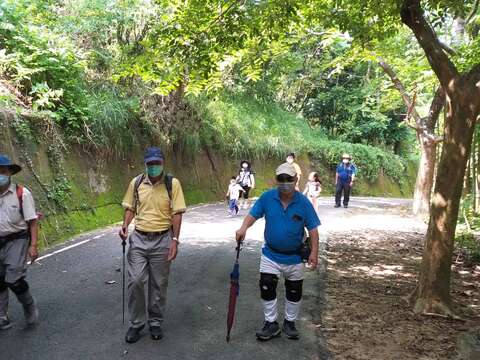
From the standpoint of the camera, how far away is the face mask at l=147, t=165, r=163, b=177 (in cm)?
496

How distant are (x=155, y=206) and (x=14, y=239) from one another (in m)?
1.60

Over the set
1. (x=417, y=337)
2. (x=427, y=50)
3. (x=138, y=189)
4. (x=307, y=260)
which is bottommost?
(x=417, y=337)

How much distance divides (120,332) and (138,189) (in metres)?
1.58

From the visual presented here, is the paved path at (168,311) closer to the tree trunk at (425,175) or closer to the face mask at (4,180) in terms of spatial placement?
the face mask at (4,180)

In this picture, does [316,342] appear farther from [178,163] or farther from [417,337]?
[178,163]

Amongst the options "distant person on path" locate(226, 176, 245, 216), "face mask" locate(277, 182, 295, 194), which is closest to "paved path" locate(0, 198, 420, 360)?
"face mask" locate(277, 182, 295, 194)

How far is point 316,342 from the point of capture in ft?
17.1

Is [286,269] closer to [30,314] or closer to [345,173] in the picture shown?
[30,314]

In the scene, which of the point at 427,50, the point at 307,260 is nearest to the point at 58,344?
the point at 307,260

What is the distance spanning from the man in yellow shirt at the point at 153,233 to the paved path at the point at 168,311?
1.07ft

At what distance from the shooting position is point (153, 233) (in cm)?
499

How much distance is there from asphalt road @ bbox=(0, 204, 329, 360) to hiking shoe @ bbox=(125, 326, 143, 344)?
0.23 ft

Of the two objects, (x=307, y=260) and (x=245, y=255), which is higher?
(x=307, y=260)

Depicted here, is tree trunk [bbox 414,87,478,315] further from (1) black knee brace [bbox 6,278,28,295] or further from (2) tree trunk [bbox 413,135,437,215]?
(2) tree trunk [bbox 413,135,437,215]
